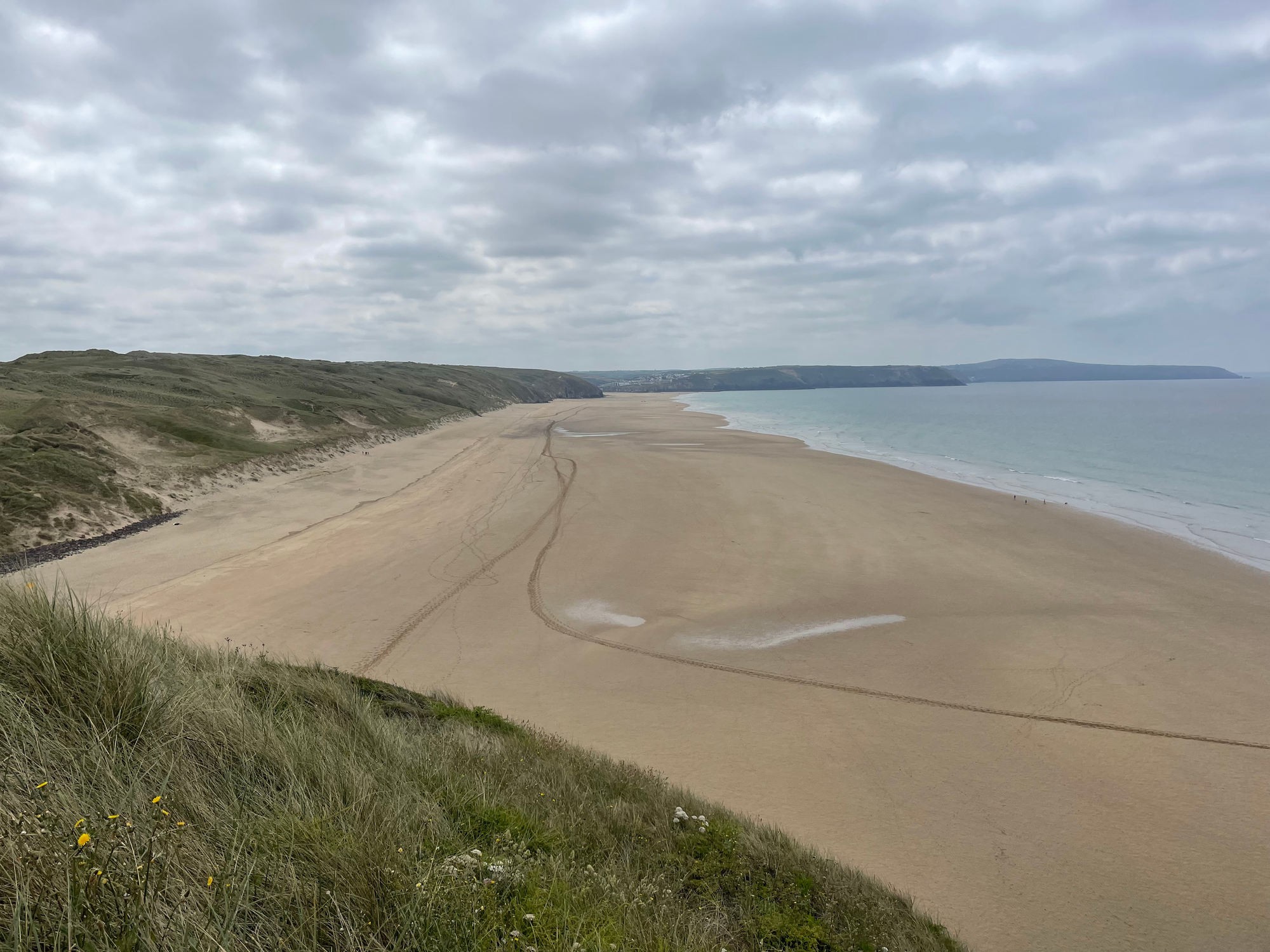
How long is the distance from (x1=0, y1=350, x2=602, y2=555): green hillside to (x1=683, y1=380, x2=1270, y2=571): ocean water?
35.1 metres

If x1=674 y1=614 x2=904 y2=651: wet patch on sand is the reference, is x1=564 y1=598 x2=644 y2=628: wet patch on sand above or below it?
above

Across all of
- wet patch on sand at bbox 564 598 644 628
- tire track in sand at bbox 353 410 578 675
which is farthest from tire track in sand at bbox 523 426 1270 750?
tire track in sand at bbox 353 410 578 675

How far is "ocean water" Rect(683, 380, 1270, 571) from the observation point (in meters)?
24.3

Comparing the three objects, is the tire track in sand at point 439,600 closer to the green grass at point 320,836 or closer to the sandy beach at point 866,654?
the sandy beach at point 866,654

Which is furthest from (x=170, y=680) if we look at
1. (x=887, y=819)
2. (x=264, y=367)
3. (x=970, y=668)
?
(x=264, y=367)

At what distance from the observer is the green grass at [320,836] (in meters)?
2.68

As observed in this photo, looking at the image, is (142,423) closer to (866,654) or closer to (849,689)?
(866,654)

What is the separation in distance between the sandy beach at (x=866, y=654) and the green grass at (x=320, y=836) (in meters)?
2.19

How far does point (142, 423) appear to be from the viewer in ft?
95.0

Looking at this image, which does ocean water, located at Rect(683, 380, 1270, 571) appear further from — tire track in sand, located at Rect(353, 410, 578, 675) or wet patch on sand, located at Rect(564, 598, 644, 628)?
tire track in sand, located at Rect(353, 410, 578, 675)

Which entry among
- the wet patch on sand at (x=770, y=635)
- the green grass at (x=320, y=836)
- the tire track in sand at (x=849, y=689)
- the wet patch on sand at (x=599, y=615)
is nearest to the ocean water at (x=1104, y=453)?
the tire track in sand at (x=849, y=689)

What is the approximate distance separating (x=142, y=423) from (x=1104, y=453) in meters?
56.1

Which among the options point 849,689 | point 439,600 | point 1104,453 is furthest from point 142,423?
point 1104,453

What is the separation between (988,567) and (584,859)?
53.0ft
